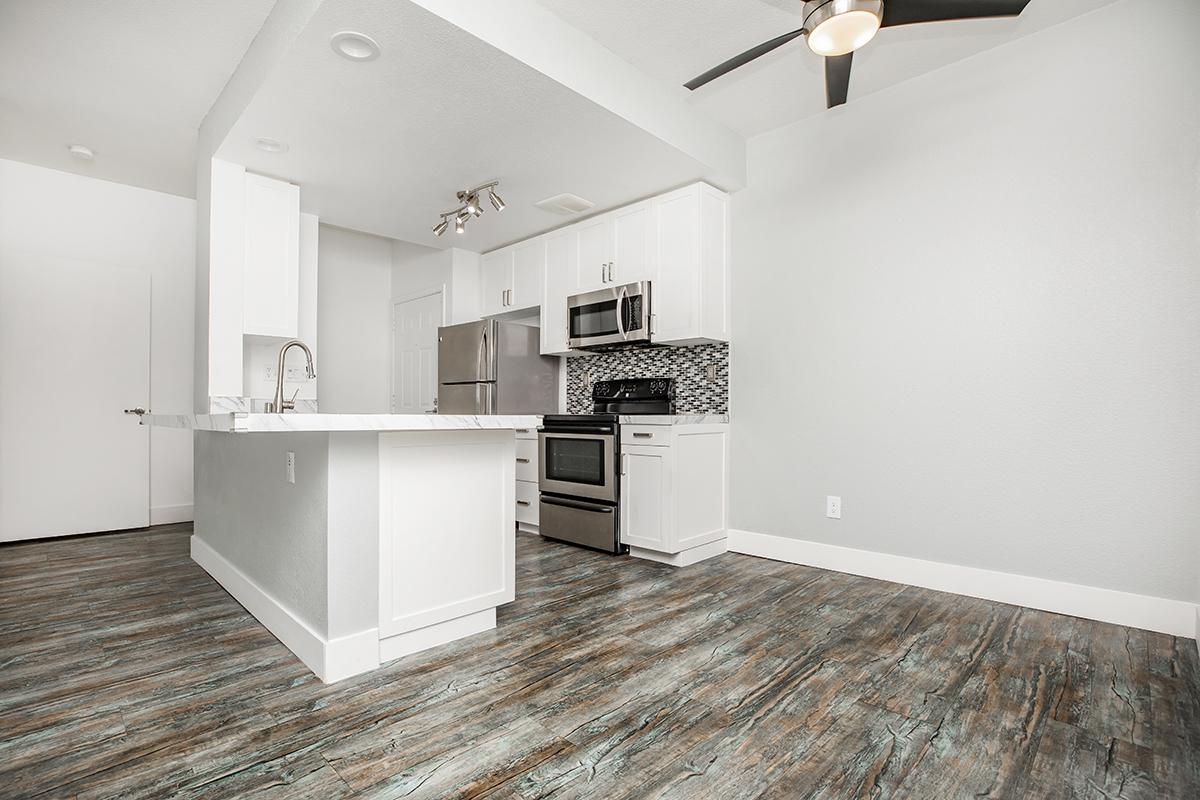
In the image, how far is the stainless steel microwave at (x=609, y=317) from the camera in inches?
147

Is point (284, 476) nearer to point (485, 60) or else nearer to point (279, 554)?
point (279, 554)

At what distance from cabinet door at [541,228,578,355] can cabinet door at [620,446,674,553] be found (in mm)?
1261

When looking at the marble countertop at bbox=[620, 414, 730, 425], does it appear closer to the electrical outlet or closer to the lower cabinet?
the electrical outlet

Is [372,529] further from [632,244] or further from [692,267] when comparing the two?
[632,244]

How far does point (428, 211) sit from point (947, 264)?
332 centimetres

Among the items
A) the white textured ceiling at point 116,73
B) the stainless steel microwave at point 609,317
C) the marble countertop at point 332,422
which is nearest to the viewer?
the marble countertop at point 332,422

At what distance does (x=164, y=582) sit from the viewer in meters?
3.05

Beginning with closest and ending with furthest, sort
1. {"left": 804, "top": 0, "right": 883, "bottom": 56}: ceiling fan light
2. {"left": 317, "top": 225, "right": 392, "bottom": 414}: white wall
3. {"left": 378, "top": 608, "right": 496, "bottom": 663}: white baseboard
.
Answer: {"left": 804, "top": 0, "right": 883, "bottom": 56}: ceiling fan light → {"left": 378, "top": 608, "right": 496, "bottom": 663}: white baseboard → {"left": 317, "top": 225, "right": 392, "bottom": 414}: white wall

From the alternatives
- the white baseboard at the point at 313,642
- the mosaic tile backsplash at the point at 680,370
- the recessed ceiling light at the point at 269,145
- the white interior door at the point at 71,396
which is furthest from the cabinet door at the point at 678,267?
the white interior door at the point at 71,396

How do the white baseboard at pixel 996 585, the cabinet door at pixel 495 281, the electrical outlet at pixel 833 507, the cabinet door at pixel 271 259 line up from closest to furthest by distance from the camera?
the white baseboard at pixel 996 585 → the electrical outlet at pixel 833 507 → the cabinet door at pixel 271 259 → the cabinet door at pixel 495 281

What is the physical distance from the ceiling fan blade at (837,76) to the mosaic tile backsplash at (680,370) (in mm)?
1649

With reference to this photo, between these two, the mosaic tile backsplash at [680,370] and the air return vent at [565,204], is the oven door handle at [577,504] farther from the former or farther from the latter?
the air return vent at [565,204]

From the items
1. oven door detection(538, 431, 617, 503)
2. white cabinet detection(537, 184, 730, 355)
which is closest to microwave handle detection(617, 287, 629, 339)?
white cabinet detection(537, 184, 730, 355)

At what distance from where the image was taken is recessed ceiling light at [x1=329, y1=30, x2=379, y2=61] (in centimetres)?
224
